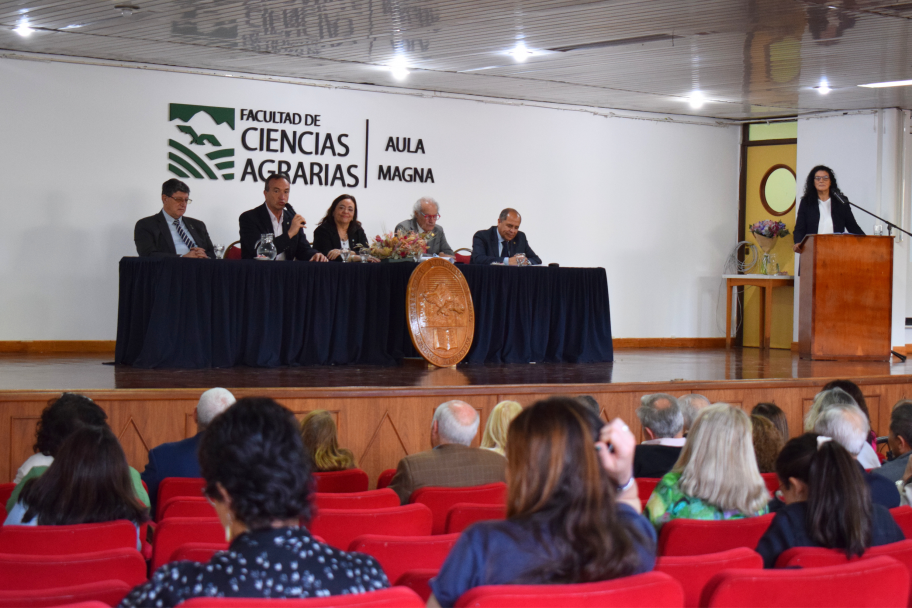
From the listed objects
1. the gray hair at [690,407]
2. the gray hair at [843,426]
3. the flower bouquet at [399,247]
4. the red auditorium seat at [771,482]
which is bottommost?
the red auditorium seat at [771,482]

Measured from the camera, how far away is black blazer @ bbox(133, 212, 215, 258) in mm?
6930

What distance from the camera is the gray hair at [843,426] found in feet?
10.8

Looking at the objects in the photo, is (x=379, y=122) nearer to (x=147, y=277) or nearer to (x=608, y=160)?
(x=608, y=160)

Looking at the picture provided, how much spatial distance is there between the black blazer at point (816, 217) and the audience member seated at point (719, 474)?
7072 mm

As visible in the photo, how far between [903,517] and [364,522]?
A: 1541 millimetres

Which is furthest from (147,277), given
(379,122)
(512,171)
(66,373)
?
(512,171)

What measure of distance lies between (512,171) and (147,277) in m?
5.04

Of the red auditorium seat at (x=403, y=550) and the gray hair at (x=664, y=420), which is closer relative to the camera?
the red auditorium seat at (x=403, y=550)

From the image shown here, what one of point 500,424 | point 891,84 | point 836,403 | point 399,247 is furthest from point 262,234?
point 891,84

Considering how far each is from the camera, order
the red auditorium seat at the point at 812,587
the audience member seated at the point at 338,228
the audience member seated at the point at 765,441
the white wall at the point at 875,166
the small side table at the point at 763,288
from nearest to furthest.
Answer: the red auditorium seat at the point at 812,587
the audience member seated at the point at 765,441
the audience member seated at the point at 338,228
the white wall at the point at 875,166
the small side table at the point at 763,288

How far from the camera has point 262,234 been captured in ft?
23.0

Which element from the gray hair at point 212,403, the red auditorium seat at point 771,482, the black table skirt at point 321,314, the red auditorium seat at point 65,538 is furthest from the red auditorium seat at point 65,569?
the black table skirt at point 321,314

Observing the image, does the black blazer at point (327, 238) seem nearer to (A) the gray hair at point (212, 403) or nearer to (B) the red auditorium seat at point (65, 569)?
(A) the gray hair at point (212, 403)

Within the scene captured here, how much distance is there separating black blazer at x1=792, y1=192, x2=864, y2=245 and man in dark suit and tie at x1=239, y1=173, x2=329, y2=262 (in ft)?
16.4
